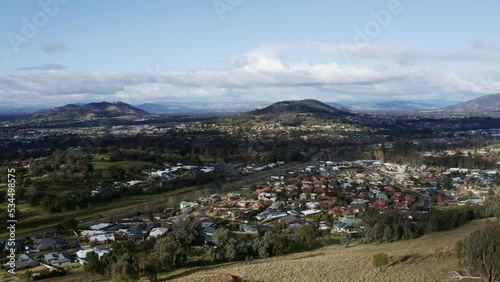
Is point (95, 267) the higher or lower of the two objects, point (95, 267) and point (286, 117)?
the lower

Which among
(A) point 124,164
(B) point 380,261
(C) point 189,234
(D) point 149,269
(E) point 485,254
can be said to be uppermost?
(E) point 485,254

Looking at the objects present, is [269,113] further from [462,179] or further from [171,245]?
[171,245]

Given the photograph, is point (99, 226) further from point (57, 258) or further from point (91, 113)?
point (91, 113)

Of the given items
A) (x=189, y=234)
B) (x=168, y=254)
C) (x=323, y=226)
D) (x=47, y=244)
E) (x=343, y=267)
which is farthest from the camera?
(x=323, y=226)

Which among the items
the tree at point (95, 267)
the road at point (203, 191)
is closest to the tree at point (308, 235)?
the tree at point (95, 267)

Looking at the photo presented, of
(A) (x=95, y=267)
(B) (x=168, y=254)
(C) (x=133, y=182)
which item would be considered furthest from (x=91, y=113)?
(B) (x=168, y=254)

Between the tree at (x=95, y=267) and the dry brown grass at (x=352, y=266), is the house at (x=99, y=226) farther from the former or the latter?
the dry brown grass at (x=352, y=266)

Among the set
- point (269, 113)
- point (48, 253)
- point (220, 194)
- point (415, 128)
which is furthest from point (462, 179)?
point (269, 113)
